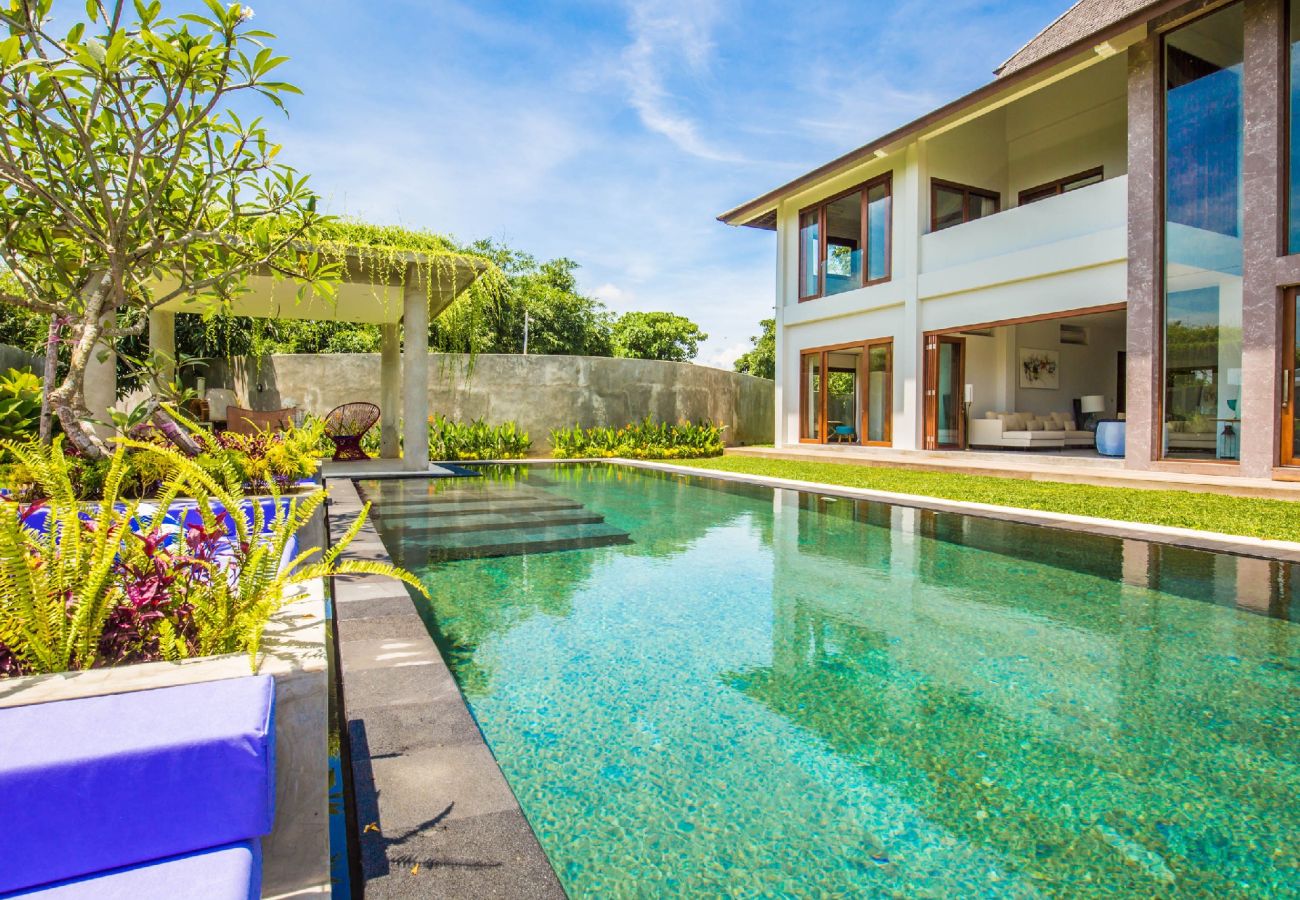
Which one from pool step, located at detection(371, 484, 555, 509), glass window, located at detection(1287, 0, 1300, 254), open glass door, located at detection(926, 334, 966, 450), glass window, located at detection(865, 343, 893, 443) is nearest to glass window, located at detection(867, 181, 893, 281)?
glass window, located at detection(865, 343, 893, 443)

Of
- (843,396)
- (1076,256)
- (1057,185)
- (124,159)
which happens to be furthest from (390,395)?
(1057,185)

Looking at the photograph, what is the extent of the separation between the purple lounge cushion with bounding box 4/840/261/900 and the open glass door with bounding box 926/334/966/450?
44.7ft

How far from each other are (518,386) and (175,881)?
48.2ft

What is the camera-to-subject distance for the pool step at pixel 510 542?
5482mm

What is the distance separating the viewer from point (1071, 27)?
43.7 feet

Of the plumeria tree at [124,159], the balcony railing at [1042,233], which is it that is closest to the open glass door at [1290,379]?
the balcony railing at [1042,233]

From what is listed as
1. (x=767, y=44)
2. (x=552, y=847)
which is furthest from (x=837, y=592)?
(x=767, y=44)

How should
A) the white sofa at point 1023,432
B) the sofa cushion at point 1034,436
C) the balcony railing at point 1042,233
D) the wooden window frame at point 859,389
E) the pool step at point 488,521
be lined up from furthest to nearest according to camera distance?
the wooden window frame at point 859,389 → the white sofa at point 1023,432 → the sofa cushion at point 1034,436 → the balcony railing at point 1042,233 → the pool step at point 488,521

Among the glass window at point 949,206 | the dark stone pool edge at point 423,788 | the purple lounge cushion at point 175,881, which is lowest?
the dark stone pool edge at point 423,788

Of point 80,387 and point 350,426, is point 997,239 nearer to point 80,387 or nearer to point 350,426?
point 350,426

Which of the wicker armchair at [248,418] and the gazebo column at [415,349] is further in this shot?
the wicker armchair at [248,418]

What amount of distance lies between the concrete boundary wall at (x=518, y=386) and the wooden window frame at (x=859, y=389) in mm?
2944

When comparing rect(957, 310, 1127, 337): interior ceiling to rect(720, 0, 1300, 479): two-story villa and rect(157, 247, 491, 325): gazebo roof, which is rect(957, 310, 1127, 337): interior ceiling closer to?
rect(720, 0, 1300, 479): two-story villa

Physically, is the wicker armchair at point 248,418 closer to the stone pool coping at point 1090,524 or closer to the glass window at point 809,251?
the stone pool coping at point 1090,524
